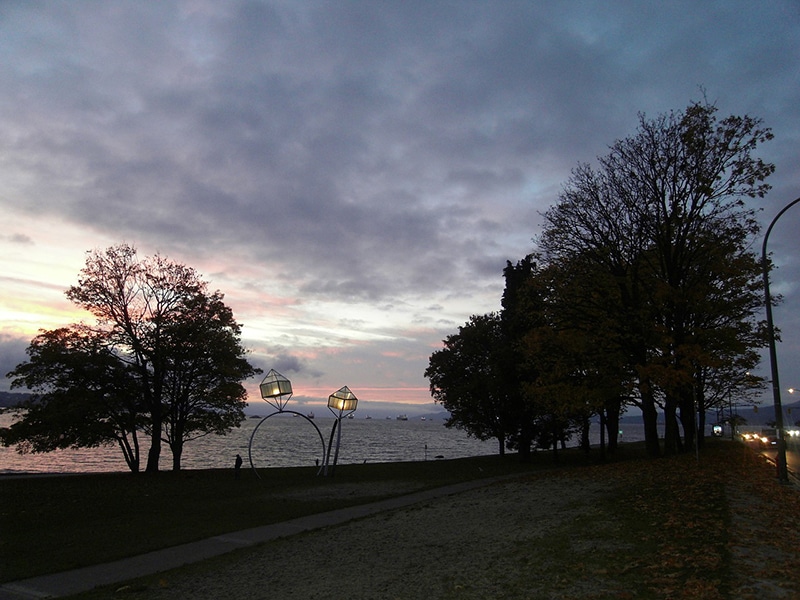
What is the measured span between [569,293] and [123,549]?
823 inches

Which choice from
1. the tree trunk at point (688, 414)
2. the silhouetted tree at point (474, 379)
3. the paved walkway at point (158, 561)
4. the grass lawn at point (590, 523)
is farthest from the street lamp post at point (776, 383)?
the silhouetted tree at point (474, 379)

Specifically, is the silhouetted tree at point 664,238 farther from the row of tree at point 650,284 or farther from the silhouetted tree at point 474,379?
the silhouetted tree at point 474,379

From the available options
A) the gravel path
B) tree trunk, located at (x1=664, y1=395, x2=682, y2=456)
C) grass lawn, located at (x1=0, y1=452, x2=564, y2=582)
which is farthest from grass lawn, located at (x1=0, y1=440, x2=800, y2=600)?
tree trunk, located at (x1=664, y1=395, x2=682, y2=456)

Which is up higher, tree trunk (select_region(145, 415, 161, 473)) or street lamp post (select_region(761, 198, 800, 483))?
street lamp post (select_region(761, 198, 800, 483))

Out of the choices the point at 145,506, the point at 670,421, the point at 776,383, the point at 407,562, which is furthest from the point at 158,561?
the point at 670,421

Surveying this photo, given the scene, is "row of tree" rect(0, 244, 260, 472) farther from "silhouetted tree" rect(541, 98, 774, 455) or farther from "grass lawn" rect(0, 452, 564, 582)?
"silhouetted tree" rect(541, 98, 774, 455)

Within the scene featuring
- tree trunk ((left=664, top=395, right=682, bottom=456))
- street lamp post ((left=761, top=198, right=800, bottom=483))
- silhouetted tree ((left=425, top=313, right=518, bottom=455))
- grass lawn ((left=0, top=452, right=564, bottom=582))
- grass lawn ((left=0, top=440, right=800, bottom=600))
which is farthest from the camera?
silhouetted tree ((left=425, top=313, right=518, bottom=455))

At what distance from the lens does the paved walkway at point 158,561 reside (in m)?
9.50

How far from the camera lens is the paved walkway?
950 cm

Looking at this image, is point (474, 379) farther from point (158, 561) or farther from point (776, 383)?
point (158, 561)

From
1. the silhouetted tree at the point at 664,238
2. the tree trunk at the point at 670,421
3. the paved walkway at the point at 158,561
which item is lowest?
the paved walkway at the point at 158,561

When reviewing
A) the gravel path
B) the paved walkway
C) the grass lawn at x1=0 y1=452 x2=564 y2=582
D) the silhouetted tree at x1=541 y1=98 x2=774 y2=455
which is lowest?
the grass lawn at x1=0 y1=452 x2=564 y2=582

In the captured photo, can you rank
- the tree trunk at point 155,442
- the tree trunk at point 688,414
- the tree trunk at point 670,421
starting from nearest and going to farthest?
the tree trunk at point 688,414
the tree trunk at point 670,421
the tree trunk at point 155,442

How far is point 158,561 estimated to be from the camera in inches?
442
